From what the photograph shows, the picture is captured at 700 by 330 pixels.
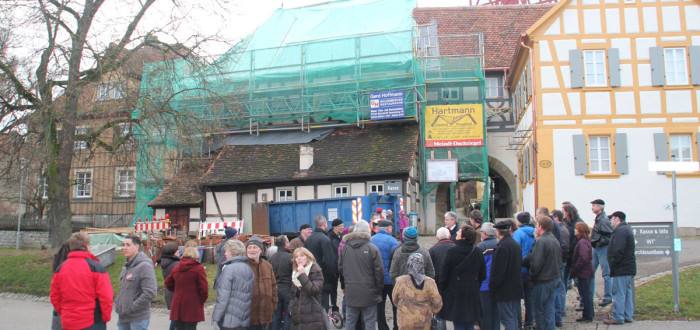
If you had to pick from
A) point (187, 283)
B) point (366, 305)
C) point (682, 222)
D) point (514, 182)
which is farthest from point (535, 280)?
point (514, 182)

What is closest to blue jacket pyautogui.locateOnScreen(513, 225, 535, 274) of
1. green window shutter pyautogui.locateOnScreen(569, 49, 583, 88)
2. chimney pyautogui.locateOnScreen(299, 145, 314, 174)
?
green window shutter pyautogui.locateOnScreen(569, 49, 583, 88)

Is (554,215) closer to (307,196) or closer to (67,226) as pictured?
(67,226)

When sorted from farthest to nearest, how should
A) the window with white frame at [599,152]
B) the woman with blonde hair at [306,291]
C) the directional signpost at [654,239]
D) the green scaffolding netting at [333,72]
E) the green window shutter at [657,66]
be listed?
the green scaffolding netting at [333,72] < the window with white frame at [599,152] < the green window shutter at [657,66] < the directional signpost at [654,239] < the woman with blonde hair at [306,291]

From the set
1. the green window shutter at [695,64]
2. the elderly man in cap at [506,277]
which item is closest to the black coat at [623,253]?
the elderly man in cap at [506,277]

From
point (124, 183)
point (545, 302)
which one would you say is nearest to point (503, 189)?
point (124, 183)

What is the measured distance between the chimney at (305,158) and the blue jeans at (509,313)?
1670cm

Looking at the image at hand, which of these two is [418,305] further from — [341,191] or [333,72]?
[333,72]

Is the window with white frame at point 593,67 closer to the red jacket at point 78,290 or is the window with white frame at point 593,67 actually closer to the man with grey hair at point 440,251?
the man with grey hair at point 440,251

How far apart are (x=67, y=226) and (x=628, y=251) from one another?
44.8 ft

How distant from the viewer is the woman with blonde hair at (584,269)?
8.59 metres

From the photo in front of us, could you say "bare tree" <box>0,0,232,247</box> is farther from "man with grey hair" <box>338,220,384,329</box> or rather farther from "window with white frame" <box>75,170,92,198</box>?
"window with white frame" <box>75,170,92,198</box>

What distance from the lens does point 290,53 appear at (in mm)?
28266

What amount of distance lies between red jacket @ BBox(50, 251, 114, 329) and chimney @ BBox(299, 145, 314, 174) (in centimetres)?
1775

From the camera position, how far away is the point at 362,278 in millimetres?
7328
